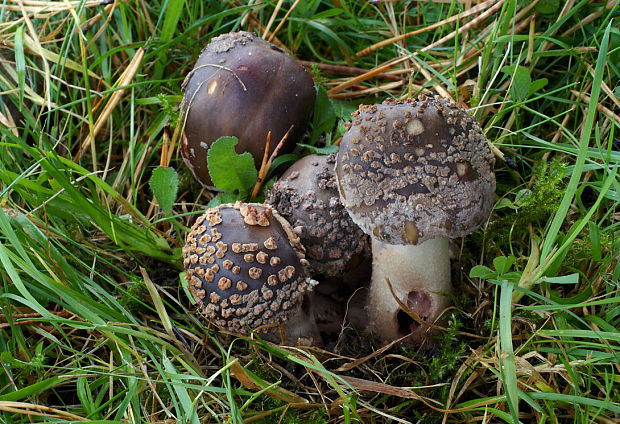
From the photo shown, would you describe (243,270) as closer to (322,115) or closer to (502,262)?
(502,262)

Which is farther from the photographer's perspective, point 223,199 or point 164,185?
point 223,199

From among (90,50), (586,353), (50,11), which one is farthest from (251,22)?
(586,353)

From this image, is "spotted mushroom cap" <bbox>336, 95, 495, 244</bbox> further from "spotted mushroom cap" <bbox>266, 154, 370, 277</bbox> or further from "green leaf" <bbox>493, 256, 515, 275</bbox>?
"spotted mushroom cap" <bbox>266, 154, 370, 277</bbox>

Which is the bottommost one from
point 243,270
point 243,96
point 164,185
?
point 243,270

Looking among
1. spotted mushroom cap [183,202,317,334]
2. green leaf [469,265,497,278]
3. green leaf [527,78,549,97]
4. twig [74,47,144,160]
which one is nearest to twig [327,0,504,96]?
green leaf [527,78,549,97]

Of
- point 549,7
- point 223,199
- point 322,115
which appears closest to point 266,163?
point 223,199

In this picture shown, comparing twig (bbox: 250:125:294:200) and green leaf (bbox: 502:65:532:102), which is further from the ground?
Answer: green leaf (bbox: 502:65:532:102)

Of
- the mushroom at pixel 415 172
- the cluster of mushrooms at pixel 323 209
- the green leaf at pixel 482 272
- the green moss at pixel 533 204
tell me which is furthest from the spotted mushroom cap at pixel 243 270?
A: the green moss at pixel 533 204
